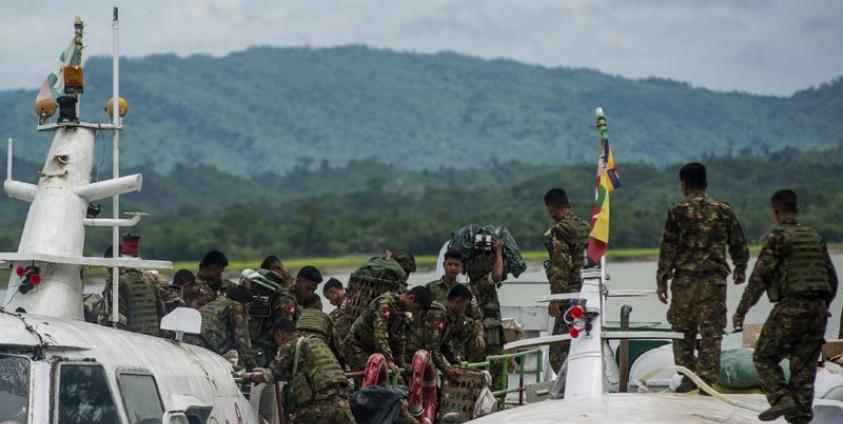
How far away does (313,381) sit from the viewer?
12.7m

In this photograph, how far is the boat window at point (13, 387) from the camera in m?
9.81

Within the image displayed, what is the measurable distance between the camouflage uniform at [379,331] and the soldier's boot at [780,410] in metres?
4.16

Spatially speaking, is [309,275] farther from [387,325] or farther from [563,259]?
[563,259]

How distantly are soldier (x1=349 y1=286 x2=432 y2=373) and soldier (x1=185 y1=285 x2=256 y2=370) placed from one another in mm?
955

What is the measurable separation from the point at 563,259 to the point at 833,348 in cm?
277

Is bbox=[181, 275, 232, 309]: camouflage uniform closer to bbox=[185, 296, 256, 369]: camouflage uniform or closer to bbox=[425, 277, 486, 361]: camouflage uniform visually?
bbox=[185, 296, 256, 369]: camouflage uniform

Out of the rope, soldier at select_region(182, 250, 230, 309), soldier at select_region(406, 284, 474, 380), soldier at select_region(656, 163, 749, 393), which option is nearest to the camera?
the rope

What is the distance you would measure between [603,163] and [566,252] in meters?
2.70

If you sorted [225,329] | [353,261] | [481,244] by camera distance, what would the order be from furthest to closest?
1. [353,261]
2. [481,244]
3. [225,329]

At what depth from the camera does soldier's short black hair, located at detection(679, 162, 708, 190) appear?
12.8 m

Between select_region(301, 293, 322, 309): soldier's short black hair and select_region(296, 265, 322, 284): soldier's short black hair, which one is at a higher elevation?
select_region(296, 265, 322, 284): soldier's short black hair

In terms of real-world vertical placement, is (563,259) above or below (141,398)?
above

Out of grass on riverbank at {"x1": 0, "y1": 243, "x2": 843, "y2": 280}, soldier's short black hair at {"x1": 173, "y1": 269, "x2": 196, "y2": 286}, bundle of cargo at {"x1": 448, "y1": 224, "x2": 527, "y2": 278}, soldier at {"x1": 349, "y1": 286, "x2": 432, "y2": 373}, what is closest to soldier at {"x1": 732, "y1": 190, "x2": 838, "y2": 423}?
soldier at {"x1": 349, "y1": 286, "x2": 432, "y2": 373}

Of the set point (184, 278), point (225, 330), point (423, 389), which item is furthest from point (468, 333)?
point (184, 278)
